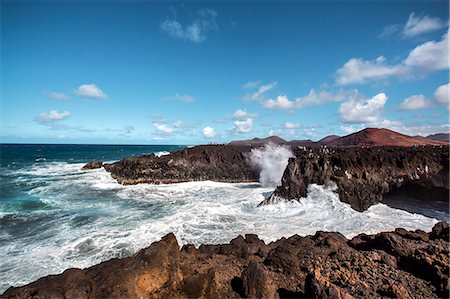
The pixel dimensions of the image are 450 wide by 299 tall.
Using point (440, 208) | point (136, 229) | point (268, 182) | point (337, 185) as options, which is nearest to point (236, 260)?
point (136, 229)

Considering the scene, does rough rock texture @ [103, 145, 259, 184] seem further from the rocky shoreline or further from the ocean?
the rocky shoreline

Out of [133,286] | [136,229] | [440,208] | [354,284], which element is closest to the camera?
[133,286]

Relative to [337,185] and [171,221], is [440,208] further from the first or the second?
[171,221]

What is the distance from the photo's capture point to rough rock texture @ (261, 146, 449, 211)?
46.3 ft

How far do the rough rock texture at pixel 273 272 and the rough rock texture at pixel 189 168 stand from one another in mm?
19269

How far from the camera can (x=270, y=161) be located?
26938mm

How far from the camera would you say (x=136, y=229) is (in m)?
11.2

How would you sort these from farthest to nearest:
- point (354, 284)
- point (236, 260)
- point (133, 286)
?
point (236, 260), point (354, 284), point (133, 286)

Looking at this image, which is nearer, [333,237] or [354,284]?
[354,284]

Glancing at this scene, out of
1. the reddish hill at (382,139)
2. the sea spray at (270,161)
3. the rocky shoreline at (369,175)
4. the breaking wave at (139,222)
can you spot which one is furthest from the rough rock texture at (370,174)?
the reddish hill at (382,139)

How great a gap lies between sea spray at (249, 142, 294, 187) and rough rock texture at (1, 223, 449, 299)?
16.0 metres

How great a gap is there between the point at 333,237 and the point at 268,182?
654 inches

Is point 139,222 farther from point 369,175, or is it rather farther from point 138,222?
point 369,175

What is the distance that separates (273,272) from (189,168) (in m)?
21.8
